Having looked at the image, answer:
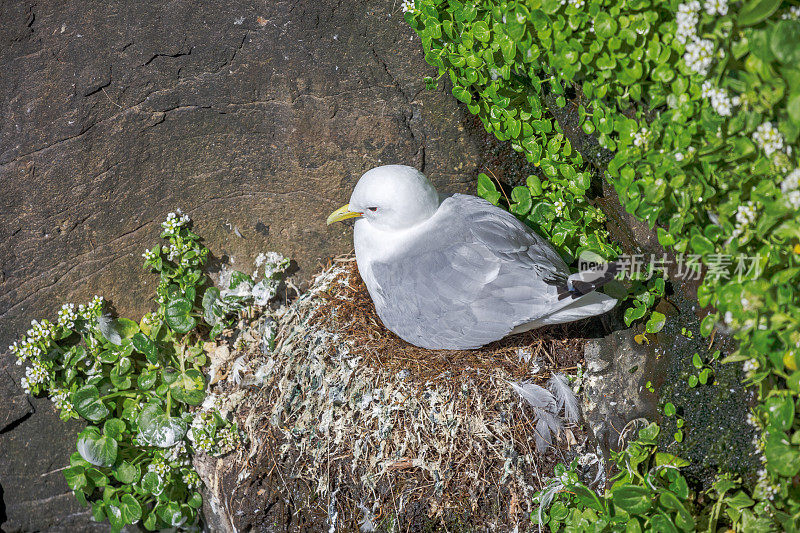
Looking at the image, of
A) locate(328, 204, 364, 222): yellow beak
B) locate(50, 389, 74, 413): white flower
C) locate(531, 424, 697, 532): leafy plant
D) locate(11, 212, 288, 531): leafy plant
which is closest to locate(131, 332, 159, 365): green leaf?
locate(11, 212, 288, 531): leafy plant

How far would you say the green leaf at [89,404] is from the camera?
2.29 m

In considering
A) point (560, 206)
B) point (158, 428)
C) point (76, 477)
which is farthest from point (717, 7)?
point (76, 477)

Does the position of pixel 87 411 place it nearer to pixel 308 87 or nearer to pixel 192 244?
pixel 192 244

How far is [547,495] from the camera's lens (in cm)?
195

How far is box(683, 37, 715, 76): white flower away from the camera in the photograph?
127cm

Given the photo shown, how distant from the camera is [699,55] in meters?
1.29

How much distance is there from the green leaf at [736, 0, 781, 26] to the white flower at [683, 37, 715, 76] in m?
0.12

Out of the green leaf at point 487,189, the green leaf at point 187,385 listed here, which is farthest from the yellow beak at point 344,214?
the green leaf at point 187,385

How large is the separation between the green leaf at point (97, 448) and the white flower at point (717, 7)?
2.47 meters

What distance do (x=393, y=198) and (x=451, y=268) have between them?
318mm

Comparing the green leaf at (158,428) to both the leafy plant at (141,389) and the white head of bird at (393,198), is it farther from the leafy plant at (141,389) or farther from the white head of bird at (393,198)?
the white head of bird at (393,198)

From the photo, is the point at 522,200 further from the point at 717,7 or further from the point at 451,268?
the point at 717,7

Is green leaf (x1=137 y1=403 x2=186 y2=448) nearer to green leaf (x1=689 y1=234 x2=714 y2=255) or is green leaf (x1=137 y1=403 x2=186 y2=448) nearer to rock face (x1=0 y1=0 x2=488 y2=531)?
rock face (x1=0 y1=0 x2=488 y2=531)

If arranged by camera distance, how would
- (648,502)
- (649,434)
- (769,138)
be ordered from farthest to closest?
(649,434)
(648,502)
(769,138)
